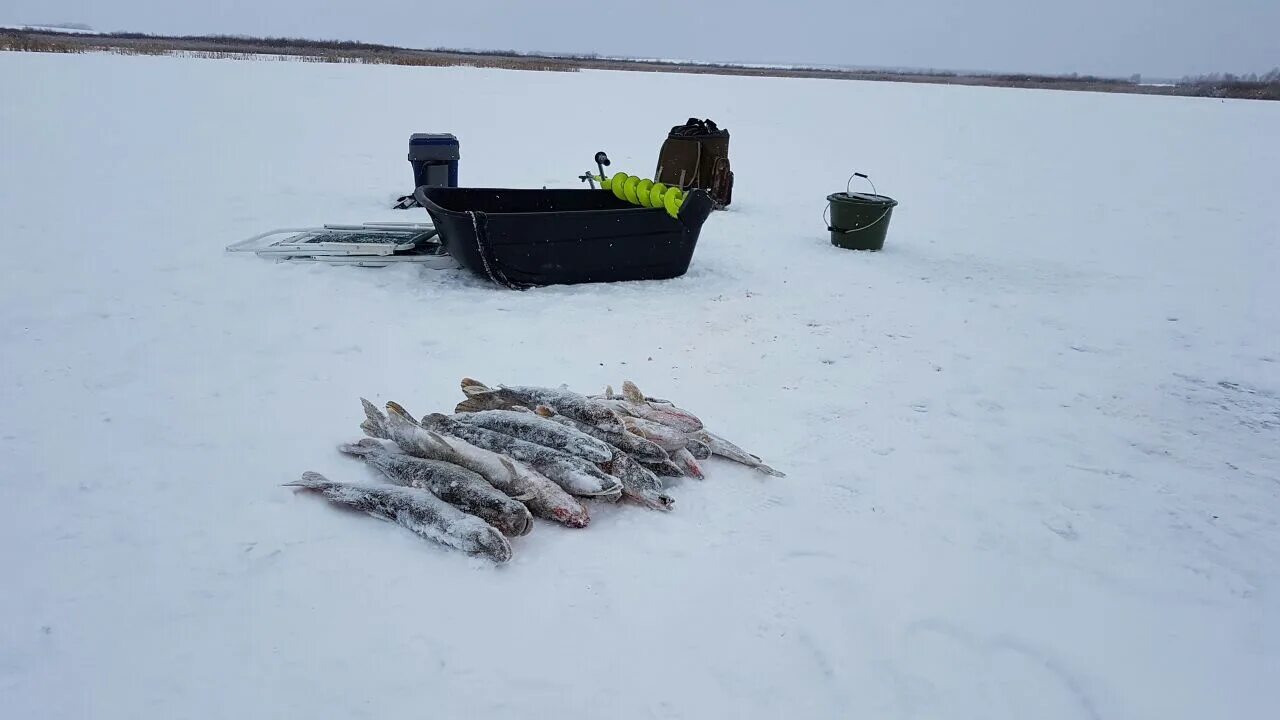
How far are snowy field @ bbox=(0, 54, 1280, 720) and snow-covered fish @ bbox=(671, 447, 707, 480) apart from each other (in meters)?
0.13

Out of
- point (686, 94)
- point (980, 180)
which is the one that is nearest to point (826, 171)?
point (980, 180)

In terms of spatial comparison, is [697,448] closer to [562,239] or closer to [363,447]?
[363,447]

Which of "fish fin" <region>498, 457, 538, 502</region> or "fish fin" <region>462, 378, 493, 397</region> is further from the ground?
"fish fin" <region>462, 378, 493, 397</region>

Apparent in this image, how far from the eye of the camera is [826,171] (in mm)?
14219

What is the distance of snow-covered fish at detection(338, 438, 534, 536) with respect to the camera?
3.02 m

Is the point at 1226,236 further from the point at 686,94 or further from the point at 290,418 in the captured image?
the point at 686,94

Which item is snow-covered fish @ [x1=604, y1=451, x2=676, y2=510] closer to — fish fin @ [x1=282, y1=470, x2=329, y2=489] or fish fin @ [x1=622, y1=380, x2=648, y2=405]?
fish fin @ [x1=622, y1=380, x2=648, y2=405]

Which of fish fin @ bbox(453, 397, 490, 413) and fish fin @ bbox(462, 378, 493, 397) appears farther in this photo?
fish fin @ bbox(462, 378, 493, 397)

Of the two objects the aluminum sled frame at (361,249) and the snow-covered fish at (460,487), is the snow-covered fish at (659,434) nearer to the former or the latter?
the snow-covered fish at (460,487)

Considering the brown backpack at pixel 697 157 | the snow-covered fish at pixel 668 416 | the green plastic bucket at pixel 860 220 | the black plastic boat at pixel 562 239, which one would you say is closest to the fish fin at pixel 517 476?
the snow-covered fish at pixel 668 416

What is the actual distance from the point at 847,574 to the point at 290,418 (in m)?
2.83

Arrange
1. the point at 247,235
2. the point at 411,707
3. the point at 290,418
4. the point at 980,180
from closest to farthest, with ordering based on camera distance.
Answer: the point at 411,707, the point at 290,418, the point at 247,235, the point at 980,180

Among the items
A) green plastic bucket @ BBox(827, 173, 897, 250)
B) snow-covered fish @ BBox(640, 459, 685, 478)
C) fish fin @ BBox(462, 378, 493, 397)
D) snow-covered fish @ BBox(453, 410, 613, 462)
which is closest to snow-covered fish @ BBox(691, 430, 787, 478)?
snow-covered fish @ BBox(640, 459, 685, 478)

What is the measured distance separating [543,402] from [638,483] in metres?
0.74
